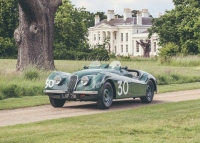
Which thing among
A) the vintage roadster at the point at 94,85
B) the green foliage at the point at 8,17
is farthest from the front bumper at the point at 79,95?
the green foliage at the point at 8,17

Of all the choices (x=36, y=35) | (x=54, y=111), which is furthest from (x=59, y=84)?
(x=36, y=35)

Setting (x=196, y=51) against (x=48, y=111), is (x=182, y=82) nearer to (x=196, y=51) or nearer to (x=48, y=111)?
(x=48, y=111)

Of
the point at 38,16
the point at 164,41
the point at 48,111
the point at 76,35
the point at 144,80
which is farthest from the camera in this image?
the point at 76,35

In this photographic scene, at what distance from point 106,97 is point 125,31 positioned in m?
119

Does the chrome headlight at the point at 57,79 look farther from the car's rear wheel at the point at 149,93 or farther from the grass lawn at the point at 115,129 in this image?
the car's rear wheel at the point at 149,93

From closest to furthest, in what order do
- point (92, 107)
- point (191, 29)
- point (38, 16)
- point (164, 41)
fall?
point (92, 107), point (38, 16), point (191, 29), point (164, 41)

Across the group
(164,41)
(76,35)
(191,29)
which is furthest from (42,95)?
(76,35)

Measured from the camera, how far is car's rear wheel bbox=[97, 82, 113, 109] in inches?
612

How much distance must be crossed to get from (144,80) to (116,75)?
163 centimetres

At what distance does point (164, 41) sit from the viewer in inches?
2901

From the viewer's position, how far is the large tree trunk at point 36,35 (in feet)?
89.2

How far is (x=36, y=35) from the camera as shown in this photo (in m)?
27.6

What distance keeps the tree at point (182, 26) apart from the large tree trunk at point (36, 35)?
39.3 meters

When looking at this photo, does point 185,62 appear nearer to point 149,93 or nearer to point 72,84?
point 149,93
